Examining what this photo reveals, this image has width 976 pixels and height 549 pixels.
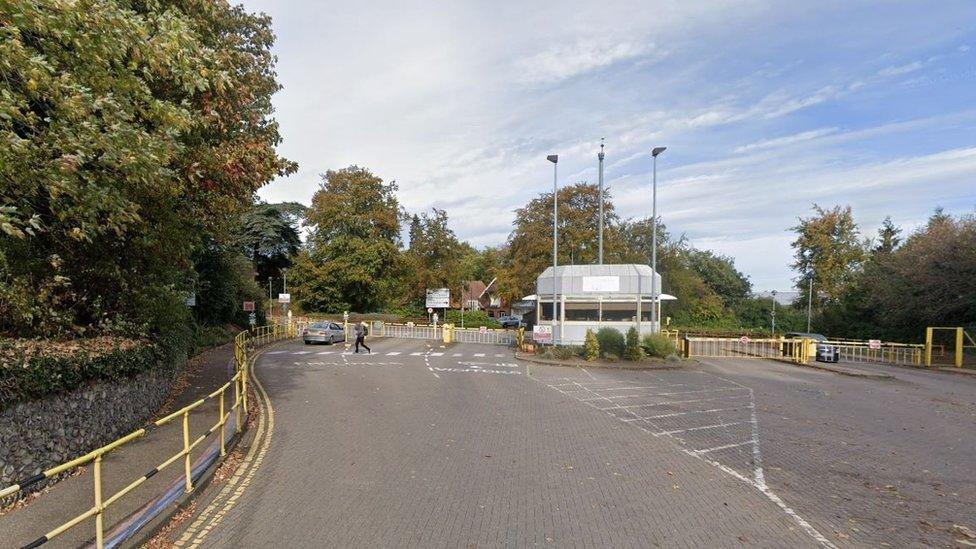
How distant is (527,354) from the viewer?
25.6 metres

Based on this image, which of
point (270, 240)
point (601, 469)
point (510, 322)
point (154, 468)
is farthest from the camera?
point (510, 322)

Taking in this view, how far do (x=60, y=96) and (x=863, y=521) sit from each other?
982 cm

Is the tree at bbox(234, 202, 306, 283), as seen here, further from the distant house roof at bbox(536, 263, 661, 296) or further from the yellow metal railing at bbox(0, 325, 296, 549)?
the yellow metal railing at bbox(0, 325, 296, 549)

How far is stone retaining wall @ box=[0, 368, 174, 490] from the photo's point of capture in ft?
21.9

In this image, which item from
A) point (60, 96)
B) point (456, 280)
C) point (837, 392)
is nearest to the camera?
point (60, 96)

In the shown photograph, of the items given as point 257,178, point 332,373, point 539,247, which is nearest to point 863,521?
point 257,178

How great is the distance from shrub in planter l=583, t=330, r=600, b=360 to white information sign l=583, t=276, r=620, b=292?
2381 mm

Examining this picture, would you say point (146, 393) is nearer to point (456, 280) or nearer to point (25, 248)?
point (25, 248)

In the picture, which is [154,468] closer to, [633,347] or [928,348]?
[633,347]

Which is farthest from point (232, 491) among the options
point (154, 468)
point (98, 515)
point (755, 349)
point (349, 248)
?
point (349, 248)

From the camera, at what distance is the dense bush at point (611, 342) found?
22938 mm

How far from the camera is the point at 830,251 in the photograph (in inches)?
2084

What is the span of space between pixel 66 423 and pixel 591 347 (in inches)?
712

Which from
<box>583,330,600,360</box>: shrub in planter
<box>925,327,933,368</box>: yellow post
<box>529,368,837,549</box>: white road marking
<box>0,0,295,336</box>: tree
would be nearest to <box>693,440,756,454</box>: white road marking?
<box>529,368,837,549</box>: white road marking
